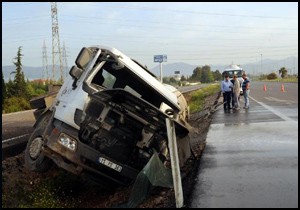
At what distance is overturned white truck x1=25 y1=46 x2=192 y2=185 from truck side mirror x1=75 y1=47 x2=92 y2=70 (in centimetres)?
36

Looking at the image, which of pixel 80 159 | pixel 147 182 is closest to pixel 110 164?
pixel 80 159

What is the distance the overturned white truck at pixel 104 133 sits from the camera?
6441 millimetres

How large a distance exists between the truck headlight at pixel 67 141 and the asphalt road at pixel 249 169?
Answer: 1.98 meters

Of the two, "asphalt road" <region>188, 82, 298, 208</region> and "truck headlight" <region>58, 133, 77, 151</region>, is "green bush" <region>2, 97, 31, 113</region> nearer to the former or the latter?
"asphalt road" <region>188, 82, 298, 208</region>

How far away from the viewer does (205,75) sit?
125625 millimetres

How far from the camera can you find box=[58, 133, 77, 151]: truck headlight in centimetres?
643

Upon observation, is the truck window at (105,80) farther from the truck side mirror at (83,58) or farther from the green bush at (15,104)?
the green bush at (15,104)

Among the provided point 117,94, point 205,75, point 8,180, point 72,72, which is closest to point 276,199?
point 117,94

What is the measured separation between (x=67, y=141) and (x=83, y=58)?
6.32 ft

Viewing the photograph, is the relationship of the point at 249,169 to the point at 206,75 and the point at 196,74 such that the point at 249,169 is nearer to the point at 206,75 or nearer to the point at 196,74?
the point at 206,75

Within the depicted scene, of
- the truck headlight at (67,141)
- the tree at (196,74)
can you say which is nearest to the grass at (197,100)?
the truck headlight at (67,141)

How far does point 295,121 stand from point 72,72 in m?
7.41

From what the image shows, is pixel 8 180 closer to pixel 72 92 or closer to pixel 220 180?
pixel 72 92

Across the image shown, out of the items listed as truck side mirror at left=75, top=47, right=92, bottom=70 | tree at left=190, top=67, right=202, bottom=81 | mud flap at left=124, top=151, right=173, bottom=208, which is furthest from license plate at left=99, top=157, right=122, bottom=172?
tree at left=190, top=67, right=202, bottom=81
